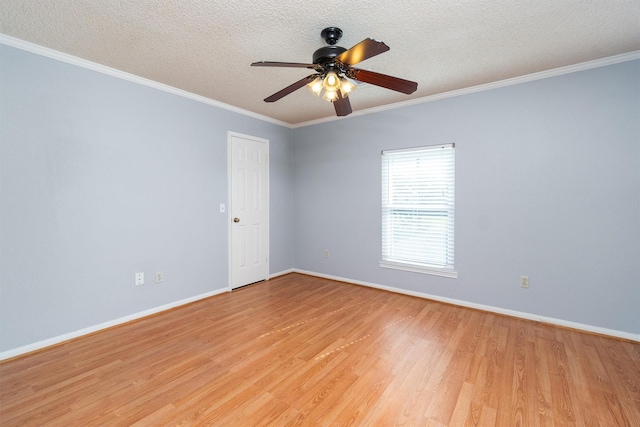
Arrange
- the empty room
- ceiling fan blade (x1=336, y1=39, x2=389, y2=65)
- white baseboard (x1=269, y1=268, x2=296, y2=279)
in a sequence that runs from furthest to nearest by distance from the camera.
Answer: white baseboard (x1=269, y1=268, x2=296, y2=279)
the empty room
ceiling fan blade (x1=336, y1=39, x2=389, y2=65)

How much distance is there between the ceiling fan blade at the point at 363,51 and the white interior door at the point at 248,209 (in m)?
2.52

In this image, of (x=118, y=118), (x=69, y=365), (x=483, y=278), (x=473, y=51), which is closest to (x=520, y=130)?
(x=473, y=51)

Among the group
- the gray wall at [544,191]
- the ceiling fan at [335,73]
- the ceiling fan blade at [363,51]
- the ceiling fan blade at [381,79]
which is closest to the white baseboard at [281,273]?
the gray wall at [544,191]

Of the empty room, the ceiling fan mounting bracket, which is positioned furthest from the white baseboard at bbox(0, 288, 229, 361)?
the ceiling fan mounting bracket

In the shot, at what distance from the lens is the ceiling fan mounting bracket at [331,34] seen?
207 centimetres

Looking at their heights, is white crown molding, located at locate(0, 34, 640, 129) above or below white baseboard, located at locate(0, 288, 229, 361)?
above

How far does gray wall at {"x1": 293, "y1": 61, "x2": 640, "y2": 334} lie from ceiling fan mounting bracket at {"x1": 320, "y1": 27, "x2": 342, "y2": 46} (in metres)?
1.87

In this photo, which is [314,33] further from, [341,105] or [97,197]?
[97,197]

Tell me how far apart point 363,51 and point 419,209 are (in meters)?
A: 2.41

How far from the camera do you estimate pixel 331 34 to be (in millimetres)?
2090

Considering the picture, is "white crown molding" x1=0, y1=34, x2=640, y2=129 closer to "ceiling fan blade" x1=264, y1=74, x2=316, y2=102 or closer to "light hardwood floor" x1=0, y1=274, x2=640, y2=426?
"ceiling fan blade" x1=264, y1=74, x2=316, y2=102

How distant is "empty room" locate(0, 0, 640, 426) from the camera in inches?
72.9

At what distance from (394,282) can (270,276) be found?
197cm

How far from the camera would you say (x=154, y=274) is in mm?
3096
